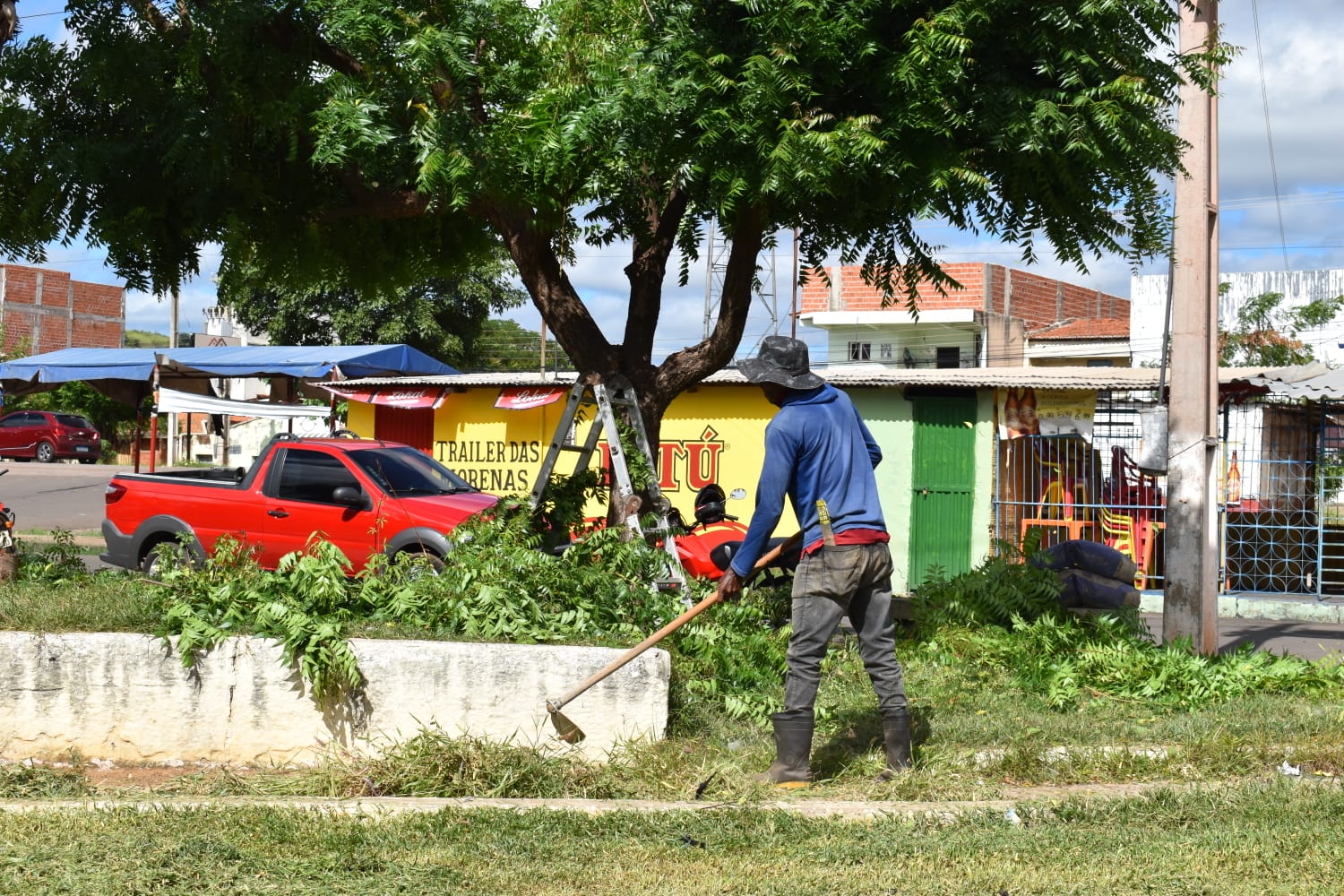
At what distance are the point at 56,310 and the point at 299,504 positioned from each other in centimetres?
5192

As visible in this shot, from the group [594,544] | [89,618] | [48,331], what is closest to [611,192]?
[594,544]

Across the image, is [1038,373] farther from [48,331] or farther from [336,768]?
[48,331]

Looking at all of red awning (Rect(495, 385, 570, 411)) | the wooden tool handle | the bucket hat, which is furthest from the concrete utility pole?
red awning (Rect(495, 385, 570, 411))

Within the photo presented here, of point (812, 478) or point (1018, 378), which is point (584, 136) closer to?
point (812, 478)

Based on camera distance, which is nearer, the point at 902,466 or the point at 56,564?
the point at 56,564

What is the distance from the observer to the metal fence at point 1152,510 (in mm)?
13633

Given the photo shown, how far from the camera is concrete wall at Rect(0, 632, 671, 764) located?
224 inches

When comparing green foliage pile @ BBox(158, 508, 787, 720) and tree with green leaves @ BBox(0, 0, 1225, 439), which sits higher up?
tree with green leaves @ BBox(0, 0, 1225, 439)

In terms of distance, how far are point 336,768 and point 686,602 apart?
232cm

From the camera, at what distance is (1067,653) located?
7633mm

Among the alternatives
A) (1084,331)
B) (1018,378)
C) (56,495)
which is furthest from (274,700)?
(1084,331)

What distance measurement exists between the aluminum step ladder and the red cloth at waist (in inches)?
72.9

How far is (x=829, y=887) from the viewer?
3969 millimetres

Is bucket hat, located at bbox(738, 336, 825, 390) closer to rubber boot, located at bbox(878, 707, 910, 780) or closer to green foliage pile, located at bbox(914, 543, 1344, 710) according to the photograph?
rubber boot, located at bbox(878, 707, 910, 780)
